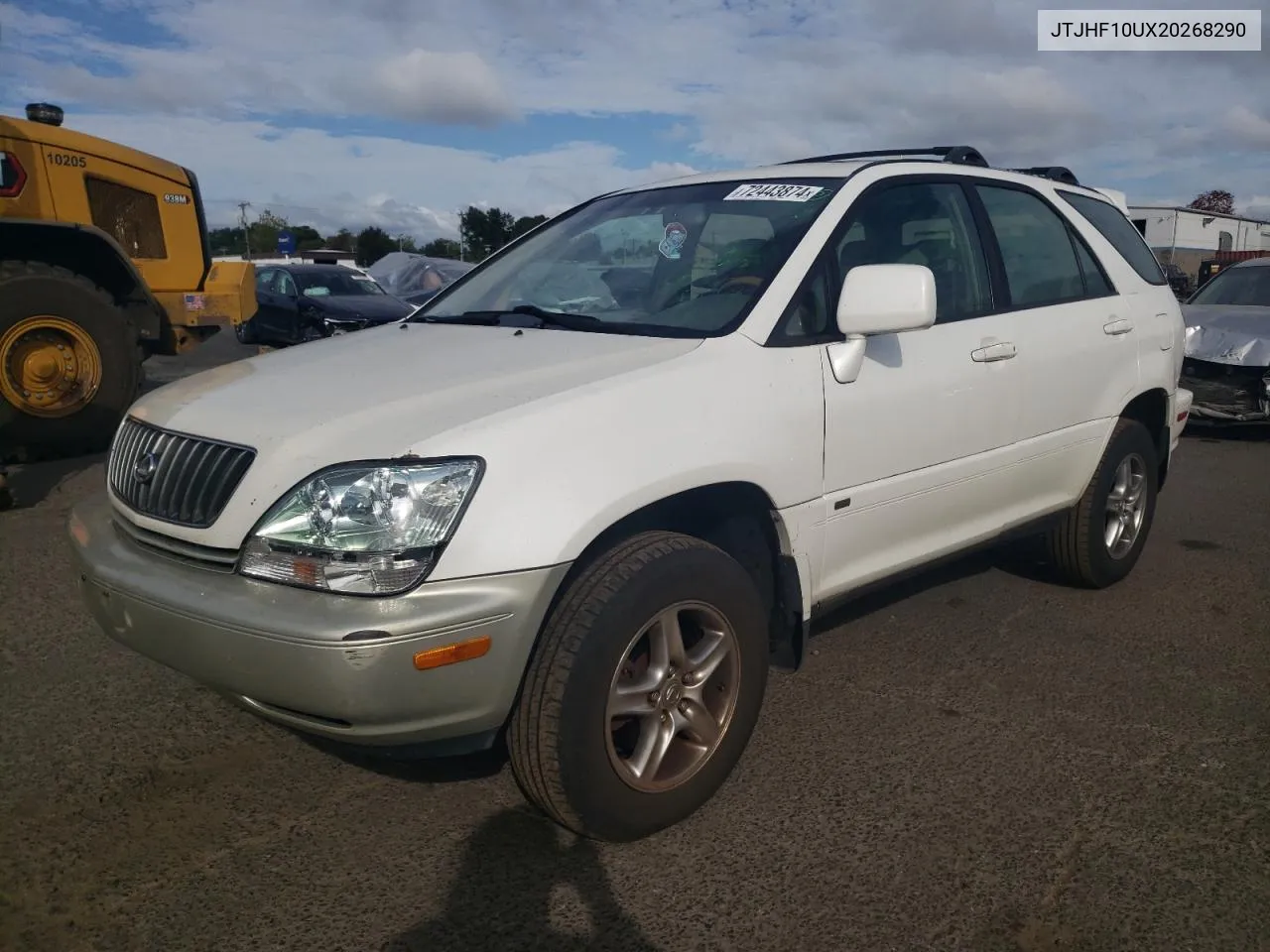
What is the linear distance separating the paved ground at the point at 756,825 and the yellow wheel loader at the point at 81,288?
3.17 m

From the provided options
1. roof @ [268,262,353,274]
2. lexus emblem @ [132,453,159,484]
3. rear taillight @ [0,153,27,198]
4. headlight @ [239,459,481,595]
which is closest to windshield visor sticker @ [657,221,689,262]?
headlight @ [239,459,481,595]

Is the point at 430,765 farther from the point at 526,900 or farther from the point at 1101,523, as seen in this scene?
the point at 1101,523

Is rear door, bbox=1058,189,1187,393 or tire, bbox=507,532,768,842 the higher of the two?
rear door, bbox=1058,189,1187,393

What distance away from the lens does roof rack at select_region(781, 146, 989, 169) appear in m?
3.98

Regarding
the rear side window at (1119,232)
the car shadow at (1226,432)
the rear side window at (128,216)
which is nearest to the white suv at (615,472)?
the rear side window at (1119,232)

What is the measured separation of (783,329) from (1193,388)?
Answer: 24.1 ft

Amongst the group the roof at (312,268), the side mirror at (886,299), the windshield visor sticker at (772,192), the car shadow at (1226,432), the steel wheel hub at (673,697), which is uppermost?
the roof at (312,268)

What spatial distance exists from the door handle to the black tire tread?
163cm

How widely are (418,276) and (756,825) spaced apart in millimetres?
14241

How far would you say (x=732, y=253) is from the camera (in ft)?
10.5

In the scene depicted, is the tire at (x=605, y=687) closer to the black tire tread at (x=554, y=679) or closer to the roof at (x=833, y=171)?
the black tire tread at (x=554, y=679)

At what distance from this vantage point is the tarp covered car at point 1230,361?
830 cm

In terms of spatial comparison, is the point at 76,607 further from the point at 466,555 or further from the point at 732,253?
the point at 732,253

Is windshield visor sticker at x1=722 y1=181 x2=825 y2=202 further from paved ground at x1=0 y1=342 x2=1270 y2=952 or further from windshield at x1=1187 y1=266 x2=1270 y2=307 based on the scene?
windshield at x1=1187 y1=266 x2=1270 y2=307
